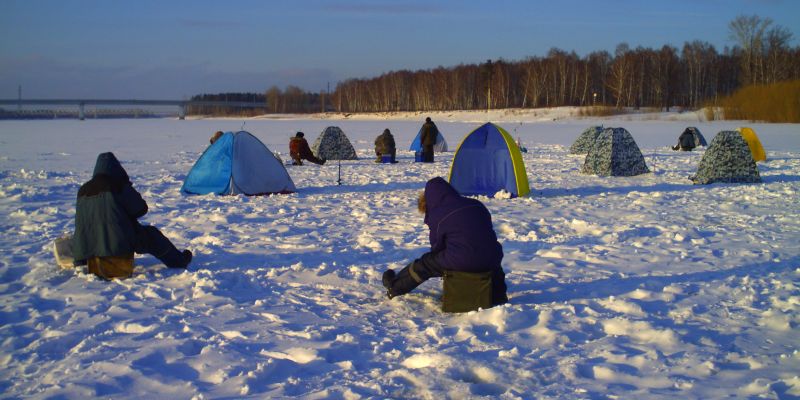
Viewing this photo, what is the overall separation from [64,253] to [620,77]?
8790 centimetres

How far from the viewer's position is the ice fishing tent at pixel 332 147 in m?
21.9

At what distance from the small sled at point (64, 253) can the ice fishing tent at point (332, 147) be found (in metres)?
14.6

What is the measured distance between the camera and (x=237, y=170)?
13289 mm

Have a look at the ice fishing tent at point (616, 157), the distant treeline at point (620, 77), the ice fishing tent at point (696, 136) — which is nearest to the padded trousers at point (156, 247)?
the ice fishing tent at point (616, 157)

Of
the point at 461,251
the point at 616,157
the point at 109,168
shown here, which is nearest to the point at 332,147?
the point at 616,157

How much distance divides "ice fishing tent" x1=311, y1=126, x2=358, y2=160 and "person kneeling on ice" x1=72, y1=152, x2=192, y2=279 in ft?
48.5

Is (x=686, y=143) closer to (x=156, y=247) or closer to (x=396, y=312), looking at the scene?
(x=396, y=312)

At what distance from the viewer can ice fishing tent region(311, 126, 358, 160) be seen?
2189 cm

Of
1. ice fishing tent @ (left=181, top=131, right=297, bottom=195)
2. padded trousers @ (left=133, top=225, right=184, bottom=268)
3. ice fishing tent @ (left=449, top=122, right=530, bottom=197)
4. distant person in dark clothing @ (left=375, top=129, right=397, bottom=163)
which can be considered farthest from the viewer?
distant person in dark clothing @ (left=375, top=129, right=397, bottom=163)

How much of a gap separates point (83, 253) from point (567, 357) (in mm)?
5049

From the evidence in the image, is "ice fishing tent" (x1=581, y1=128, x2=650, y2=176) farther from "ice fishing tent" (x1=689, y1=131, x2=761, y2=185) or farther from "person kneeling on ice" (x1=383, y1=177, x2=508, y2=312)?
"person kneeling on ice" (x1=383, y1=177, x2=508, y2=312)

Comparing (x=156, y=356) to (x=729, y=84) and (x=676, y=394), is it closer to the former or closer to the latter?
(x=676, y=394)

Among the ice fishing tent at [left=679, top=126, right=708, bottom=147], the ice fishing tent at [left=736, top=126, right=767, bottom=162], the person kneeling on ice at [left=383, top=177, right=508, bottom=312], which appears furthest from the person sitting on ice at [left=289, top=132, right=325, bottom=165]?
the ice fishing tent at [left=679, top=126, right=708, bottom=147]

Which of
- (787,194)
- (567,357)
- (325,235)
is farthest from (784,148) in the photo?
(567,357)
